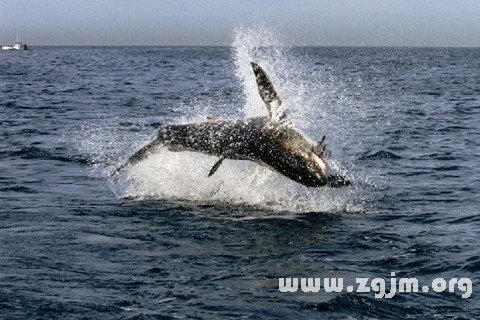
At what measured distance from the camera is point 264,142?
1390cm

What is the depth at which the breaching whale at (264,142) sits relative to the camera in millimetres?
13406

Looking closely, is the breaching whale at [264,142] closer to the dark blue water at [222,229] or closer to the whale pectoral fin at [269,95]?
the whale pectoral fin at [269,95]

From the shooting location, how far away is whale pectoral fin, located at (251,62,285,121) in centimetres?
1412

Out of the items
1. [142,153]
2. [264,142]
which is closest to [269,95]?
[264,142]

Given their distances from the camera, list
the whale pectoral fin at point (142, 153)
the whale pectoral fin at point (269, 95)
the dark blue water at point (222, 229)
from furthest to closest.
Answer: the whale pectoral fin at point (142, 153), the whale pectoral fin at point (269, 95), the dark blue water at point (222, 229)

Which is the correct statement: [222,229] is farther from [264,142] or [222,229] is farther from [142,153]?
[142,153]

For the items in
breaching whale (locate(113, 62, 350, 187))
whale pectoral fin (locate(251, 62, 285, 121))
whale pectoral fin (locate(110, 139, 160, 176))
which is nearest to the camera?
breaching whale (locate(113, 62, 350, 187))

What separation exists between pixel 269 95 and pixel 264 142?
962 mm

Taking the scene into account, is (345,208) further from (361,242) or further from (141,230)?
(141,230)

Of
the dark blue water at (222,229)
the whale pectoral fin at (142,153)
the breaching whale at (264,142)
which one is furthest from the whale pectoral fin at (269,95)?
the whale pectoral fin at (142,153)

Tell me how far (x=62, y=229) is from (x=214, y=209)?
10.3 ft

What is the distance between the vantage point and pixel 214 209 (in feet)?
47.4

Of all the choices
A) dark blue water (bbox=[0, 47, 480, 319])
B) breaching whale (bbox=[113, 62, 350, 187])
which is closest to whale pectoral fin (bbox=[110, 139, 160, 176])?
breaching whale (bbox=[113, 62, 350, 187])

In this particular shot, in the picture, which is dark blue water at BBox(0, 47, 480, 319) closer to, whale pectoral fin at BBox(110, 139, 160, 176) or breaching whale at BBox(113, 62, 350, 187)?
whale pectoral fin at BBox(110, 139, 160, 176)
